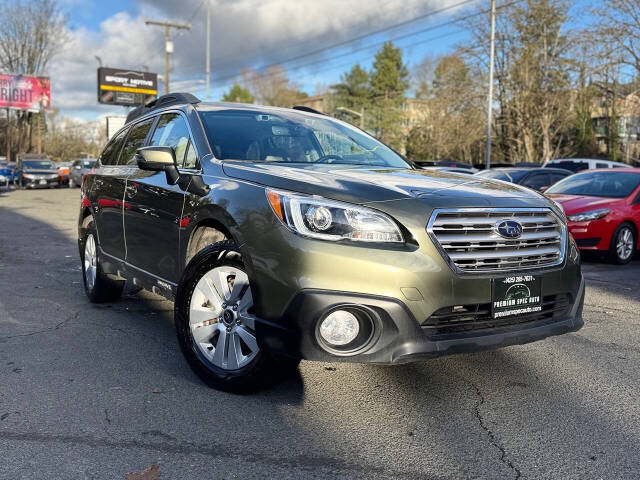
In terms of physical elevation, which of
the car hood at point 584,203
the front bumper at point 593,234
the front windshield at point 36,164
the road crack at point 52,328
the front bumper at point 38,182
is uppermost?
the front windshield at point 36,164

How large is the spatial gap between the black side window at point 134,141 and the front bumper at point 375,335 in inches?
103

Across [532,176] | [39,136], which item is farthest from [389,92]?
[532,176]

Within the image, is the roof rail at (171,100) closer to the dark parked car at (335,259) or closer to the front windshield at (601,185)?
the dark parked car at (335,259)

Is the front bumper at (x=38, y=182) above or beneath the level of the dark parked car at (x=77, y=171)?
beneath

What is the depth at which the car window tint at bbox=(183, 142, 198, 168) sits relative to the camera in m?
3.97

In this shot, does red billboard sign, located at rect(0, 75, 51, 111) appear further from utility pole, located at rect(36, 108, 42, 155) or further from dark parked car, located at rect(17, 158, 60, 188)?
dark parked car, located at rect(17, 158, 60, 188)

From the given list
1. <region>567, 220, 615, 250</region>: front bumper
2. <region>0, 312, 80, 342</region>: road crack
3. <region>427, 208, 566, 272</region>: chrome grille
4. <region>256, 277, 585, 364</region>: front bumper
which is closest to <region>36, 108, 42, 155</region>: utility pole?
<region>567, 220, 615, 250</region>: front bumper

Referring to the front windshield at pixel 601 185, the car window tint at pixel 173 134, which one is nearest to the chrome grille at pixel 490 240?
the car window tint at pixel 173 134

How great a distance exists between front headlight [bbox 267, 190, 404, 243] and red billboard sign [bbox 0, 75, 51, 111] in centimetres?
5805

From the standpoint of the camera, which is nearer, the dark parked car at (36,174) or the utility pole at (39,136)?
the dark parked car at (36,174)

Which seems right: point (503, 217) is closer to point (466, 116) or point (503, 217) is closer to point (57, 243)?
point (57, 243)

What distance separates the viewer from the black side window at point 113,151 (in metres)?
5.59

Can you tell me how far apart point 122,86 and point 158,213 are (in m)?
51.9

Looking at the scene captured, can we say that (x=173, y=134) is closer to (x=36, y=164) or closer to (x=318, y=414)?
(x=318, y=414)
